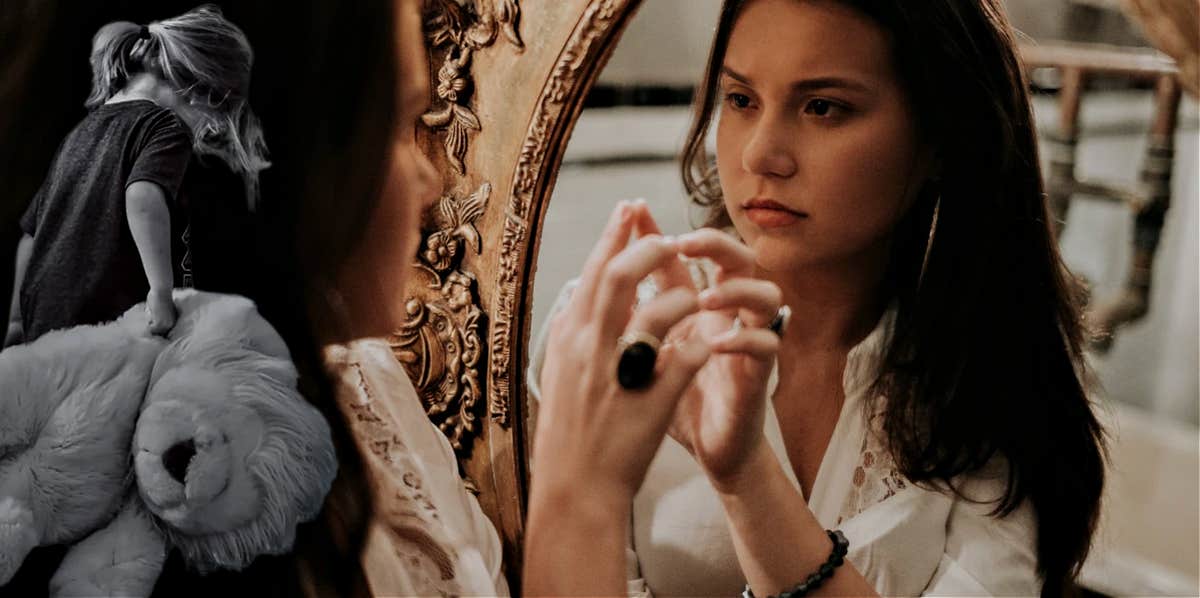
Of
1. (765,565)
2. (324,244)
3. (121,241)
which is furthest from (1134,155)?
(121,241)

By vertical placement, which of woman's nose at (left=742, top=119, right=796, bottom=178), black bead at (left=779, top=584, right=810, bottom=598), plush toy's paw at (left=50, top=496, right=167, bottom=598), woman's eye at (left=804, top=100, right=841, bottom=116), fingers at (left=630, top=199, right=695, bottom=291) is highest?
woman's eye at (left=804, top=100, right=841, bottom=116)

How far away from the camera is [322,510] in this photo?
0.75 meters

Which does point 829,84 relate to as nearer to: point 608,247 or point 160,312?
point 608,247

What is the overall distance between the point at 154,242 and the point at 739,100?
44cm

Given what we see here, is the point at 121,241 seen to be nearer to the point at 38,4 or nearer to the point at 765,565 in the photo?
the point at 38,4

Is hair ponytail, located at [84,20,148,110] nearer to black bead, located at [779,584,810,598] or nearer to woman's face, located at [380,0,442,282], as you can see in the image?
woman's face, located at [380,0,442,282]

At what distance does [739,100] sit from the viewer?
64cm

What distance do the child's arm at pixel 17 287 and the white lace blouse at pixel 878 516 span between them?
0.52 m

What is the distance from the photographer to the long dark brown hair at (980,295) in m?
0.60

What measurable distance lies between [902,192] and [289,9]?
46 cm

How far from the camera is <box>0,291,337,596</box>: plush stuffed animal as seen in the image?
0.71 m

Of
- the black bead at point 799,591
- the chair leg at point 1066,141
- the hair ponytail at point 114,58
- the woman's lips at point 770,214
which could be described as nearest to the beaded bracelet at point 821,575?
the black bead at point 799,591

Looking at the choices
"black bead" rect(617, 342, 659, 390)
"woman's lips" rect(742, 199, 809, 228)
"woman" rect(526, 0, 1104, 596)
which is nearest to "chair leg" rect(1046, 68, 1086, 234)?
"woman" rect(526, 0, 1104, 596)

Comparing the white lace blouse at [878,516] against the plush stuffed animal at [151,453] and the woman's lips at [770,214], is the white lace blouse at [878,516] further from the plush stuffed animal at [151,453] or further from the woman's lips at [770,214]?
the plush stuffed animal at [151,453]
